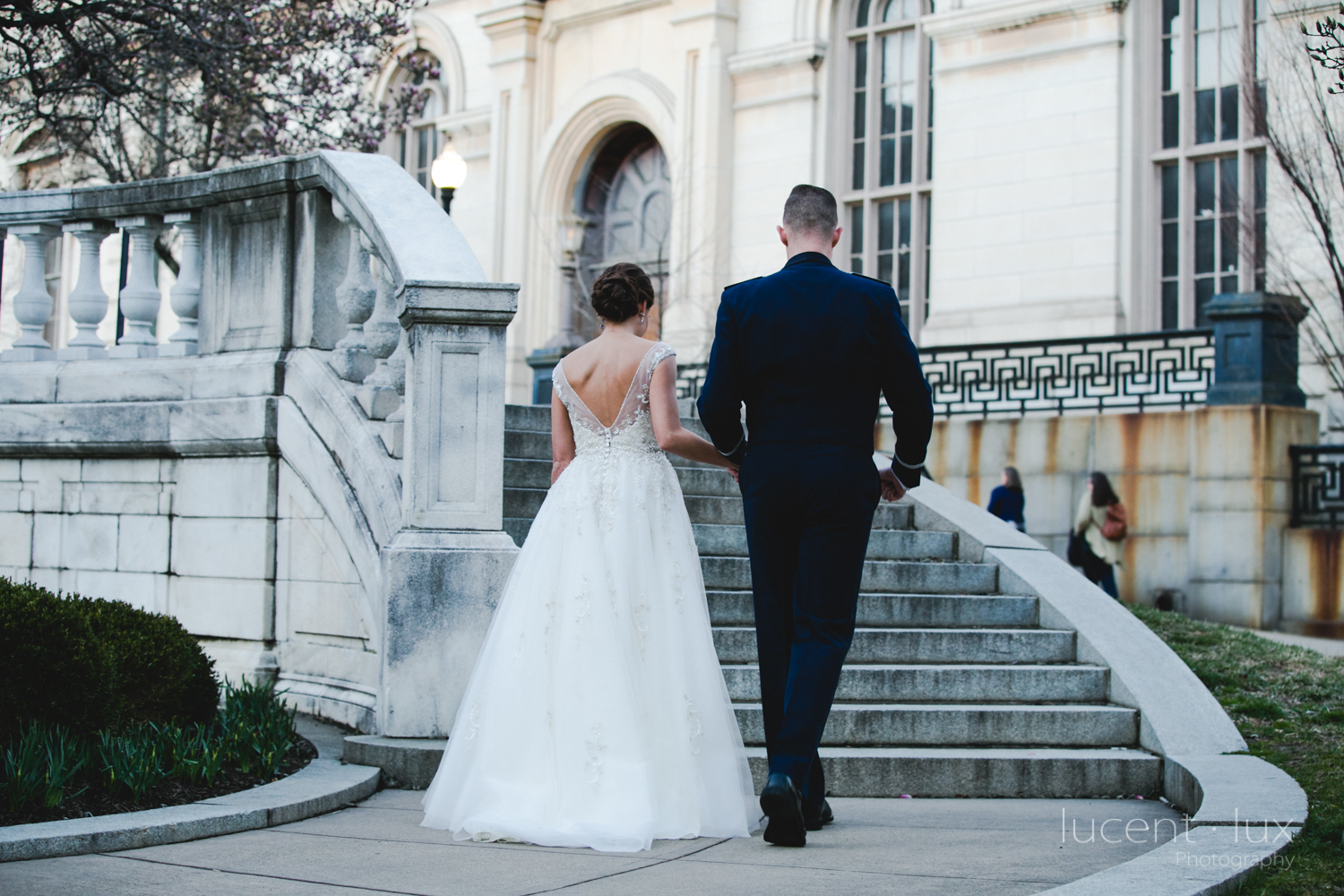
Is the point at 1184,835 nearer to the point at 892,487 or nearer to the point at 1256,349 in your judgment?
the point at 892,487

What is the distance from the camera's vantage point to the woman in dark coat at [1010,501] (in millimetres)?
14602

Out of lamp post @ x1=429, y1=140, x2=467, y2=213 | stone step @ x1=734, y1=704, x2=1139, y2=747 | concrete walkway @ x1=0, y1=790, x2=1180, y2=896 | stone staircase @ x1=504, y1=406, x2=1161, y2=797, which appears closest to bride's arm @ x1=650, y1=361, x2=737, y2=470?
concrete walkway @ x1=0, y1=790, x2=1180, y2=896

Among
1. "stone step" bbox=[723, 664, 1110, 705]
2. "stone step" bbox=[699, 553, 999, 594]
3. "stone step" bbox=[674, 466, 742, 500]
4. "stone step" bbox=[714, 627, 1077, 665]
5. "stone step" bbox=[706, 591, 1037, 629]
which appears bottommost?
"stone step" bbox=[723, 664, 1110, 705]

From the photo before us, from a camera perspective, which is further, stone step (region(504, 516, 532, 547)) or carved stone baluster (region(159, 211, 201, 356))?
carved stone baluster (region(159, 211, 201, 356))

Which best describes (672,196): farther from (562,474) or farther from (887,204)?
(562,474)

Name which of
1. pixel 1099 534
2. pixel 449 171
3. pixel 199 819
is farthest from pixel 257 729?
pixel 449 171

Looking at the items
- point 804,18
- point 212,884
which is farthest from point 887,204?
point 212,884

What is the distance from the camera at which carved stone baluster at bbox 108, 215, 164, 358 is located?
849 centimetres

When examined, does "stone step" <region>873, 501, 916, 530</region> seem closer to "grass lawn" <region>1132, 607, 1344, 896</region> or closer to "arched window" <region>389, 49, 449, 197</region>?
"grass lawn" <region>1132, 607, 1344, 896</region>

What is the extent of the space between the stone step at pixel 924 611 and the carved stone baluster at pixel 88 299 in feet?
13.2

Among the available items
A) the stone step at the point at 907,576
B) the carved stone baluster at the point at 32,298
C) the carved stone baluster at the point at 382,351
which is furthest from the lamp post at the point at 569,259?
the carved stone baluster at the point at 382,351

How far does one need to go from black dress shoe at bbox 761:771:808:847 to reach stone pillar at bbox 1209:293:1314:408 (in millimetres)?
10415

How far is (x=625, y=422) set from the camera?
5.76 m

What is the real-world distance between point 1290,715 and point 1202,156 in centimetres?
1148
